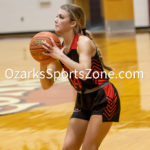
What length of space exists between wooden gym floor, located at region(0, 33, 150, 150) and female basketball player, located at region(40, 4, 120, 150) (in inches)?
36.8

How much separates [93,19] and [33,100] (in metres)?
19.4

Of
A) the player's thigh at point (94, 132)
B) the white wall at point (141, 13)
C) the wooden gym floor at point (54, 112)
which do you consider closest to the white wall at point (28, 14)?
the white wall at point (141, 13)

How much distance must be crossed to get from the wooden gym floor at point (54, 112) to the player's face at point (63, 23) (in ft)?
4.71

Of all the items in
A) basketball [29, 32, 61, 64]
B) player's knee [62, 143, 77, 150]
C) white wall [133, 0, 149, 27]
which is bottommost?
white wall [133, 0, 149, 27]

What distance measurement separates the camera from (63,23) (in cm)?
350

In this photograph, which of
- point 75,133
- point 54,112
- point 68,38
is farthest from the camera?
point 54,112

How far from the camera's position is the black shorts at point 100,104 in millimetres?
3408

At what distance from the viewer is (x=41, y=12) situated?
2219 cm

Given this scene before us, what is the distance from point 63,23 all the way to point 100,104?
778mm

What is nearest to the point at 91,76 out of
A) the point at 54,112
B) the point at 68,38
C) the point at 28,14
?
the point at 68,38

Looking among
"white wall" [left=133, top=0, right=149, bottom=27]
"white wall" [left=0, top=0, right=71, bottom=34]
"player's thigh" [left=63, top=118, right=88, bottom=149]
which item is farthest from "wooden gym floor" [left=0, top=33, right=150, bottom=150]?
"white wall" [left=0, top=0, right=71, bottom=34]

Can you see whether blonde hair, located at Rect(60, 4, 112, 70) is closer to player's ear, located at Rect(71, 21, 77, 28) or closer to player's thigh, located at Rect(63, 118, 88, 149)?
player's ear, located at Rect(71, 21, 77, 28)

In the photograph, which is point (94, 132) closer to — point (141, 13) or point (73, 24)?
point (73, 24)

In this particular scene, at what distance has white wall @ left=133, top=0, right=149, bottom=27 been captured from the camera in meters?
19.8
